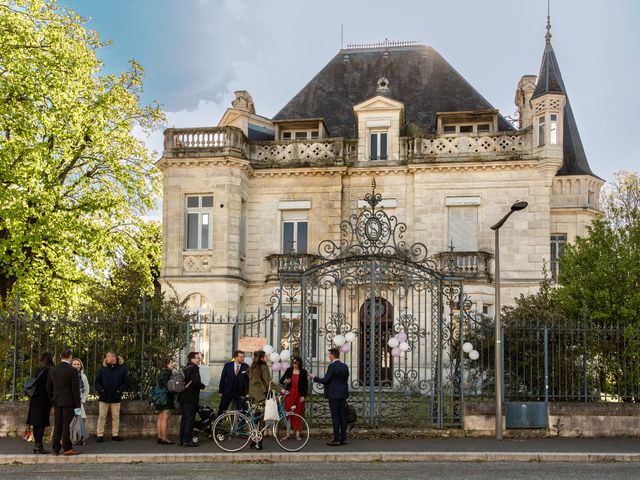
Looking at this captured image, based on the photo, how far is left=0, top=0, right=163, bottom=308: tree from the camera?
23078 millimetres

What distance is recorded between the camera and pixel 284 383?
48.2ft

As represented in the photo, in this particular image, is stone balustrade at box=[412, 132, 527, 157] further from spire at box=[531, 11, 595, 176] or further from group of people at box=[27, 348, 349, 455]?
group of people at box=[27, 348, 349, 455]

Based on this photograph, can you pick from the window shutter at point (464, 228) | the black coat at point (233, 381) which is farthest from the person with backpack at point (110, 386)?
the window shutter at point (464, 228)

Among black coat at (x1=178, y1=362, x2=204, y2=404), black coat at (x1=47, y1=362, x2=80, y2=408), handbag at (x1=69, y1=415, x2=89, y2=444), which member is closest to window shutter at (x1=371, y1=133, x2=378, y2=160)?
black coat at (x1=178, y1=362, x2=204, y2=404)

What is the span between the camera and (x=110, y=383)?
1407 centimetres

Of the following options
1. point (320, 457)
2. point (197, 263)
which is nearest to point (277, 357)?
point (320, 457)

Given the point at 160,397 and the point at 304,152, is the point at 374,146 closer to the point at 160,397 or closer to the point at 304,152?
the point at 304,152

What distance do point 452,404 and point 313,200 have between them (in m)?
13.9

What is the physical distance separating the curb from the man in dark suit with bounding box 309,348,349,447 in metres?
1.01

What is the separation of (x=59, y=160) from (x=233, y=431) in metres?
14.8

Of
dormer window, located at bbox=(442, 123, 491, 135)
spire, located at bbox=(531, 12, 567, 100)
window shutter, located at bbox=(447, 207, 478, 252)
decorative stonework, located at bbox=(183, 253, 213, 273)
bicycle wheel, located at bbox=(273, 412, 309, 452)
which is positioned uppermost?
spire, located at bbox=(531, 12, 567, 100)

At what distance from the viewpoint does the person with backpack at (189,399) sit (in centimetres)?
1348

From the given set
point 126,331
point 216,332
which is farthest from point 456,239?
point 126,331

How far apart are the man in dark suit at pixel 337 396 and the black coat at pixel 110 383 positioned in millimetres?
3644
